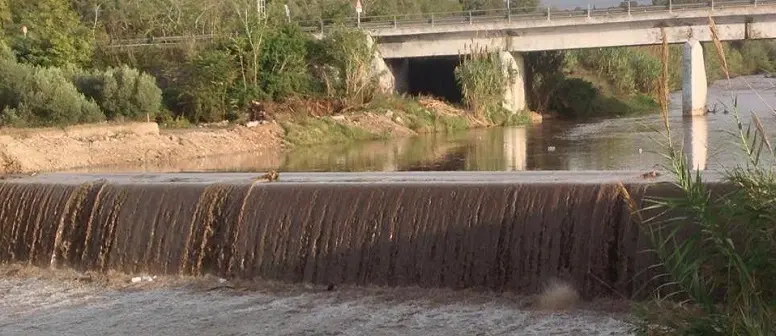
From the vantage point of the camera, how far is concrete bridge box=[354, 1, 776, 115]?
127ft

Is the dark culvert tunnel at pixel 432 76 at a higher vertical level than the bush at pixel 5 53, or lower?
lower

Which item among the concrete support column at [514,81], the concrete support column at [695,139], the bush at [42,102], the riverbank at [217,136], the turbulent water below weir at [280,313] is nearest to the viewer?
the turbulent water below weir at [280,313]

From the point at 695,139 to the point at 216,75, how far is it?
1586 cm

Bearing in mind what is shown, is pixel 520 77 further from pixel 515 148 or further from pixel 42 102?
pixel 42 102

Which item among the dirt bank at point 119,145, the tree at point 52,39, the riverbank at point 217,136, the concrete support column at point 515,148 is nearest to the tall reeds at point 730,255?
the concrete support column at point 515,148

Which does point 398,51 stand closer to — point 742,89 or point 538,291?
point 742,89

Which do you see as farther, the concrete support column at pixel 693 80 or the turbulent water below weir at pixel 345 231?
the concrete support column at pixel 693 80

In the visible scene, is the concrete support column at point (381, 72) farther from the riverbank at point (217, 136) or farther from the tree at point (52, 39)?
the tree at point (52, 39)

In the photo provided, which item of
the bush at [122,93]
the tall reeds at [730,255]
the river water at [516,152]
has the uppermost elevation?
the bush at [122,93]

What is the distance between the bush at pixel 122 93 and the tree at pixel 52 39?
344cm

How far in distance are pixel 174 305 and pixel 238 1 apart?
108 feet

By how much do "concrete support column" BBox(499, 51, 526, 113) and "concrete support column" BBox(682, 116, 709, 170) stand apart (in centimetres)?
709

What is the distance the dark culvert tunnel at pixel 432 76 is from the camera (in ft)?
152

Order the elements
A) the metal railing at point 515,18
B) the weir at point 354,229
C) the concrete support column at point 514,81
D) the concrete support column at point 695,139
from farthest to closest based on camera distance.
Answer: the concrete support column at point 514,81, the metal railing at point 515,18, the concrete support column at point 695,139, the weir at point 354,229
